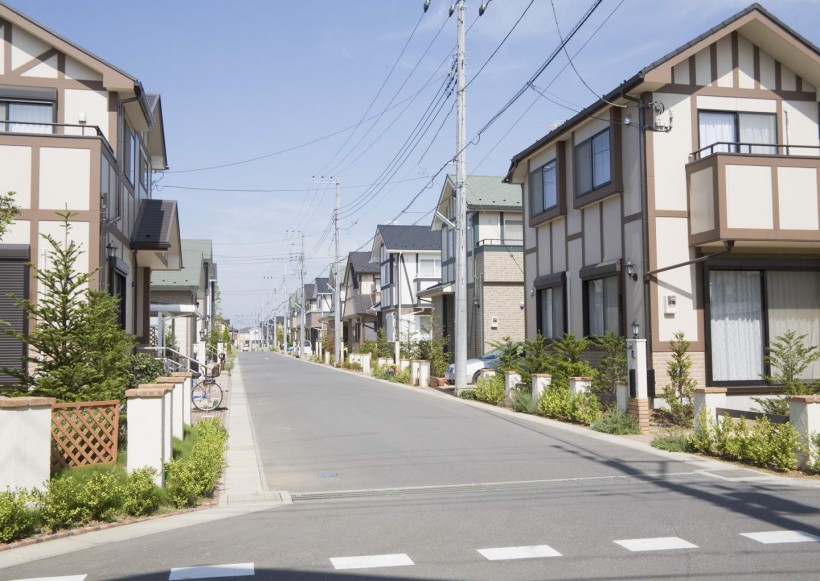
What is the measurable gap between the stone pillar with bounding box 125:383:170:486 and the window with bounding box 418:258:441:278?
40616 millimetres

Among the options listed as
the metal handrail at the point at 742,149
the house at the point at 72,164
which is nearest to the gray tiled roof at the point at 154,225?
the house at the point at 72,164

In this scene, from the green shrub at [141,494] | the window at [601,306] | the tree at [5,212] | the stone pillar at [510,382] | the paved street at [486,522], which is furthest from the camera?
Answer: the stone pillar at [510,382]

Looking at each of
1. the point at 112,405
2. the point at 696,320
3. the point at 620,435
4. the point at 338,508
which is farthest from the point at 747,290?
the point at 112,405

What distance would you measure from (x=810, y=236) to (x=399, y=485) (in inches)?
419

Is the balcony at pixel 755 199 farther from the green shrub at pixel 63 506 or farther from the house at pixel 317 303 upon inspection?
the house at pixel 317 303

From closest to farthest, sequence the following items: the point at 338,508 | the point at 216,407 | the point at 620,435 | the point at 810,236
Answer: the point at 338,508 → the point at 620,435 → the point at 810,236 → the point at 216,407

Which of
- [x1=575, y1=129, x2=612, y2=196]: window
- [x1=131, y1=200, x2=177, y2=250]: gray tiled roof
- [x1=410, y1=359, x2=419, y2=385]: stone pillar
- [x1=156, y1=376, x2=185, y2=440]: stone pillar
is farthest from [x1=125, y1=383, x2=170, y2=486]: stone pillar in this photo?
[x1=410, y1=359, x2=419, y2=385]: stone pillar

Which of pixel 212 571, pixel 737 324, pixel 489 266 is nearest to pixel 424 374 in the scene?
pixel 489 266

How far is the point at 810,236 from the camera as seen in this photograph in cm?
1625

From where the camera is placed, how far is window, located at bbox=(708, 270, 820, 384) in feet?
56.2

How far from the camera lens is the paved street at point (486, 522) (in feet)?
21.7

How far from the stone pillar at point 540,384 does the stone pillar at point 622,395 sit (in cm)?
286

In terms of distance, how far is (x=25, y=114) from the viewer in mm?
17109

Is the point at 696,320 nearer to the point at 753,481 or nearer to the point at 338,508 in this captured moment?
the point at 753,481
